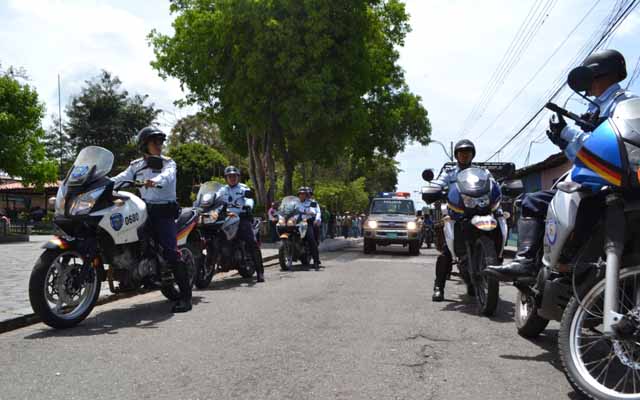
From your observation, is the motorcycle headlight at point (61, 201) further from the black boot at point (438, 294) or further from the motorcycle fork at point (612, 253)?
the motorcycle fork at point (612, 253)

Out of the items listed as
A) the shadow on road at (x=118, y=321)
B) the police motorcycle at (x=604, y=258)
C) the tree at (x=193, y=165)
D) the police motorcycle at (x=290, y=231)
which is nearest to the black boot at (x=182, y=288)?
the shadow on road at (x=118, y=321)

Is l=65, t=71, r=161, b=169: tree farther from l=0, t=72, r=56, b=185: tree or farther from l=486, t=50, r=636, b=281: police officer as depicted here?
l=486, t=50, r=636, b=281: police officer

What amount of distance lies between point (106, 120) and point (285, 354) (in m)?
51.4

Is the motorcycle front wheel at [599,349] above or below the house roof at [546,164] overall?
below

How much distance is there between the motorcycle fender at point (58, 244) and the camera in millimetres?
5293

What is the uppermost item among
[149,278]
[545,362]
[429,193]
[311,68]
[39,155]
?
[311,68]

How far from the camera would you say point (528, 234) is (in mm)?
4492

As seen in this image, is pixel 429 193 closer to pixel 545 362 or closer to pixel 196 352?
pixel 545 362

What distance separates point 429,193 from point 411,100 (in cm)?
2173

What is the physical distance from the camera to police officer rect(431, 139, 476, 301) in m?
7.17

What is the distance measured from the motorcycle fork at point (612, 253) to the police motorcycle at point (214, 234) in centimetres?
632

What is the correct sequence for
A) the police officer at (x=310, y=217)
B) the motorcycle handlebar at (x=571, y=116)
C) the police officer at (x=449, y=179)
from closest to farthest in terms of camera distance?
1. the motorcycle handlebar at (x=571, y=116)
2. the police officer at (x=449, y=179)
3. the police officer at (x=310, y=217)

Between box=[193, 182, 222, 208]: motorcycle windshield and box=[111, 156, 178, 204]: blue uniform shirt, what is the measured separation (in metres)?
2.50

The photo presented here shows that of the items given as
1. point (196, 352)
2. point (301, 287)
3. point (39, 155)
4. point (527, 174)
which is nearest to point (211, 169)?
point (39, 155)
